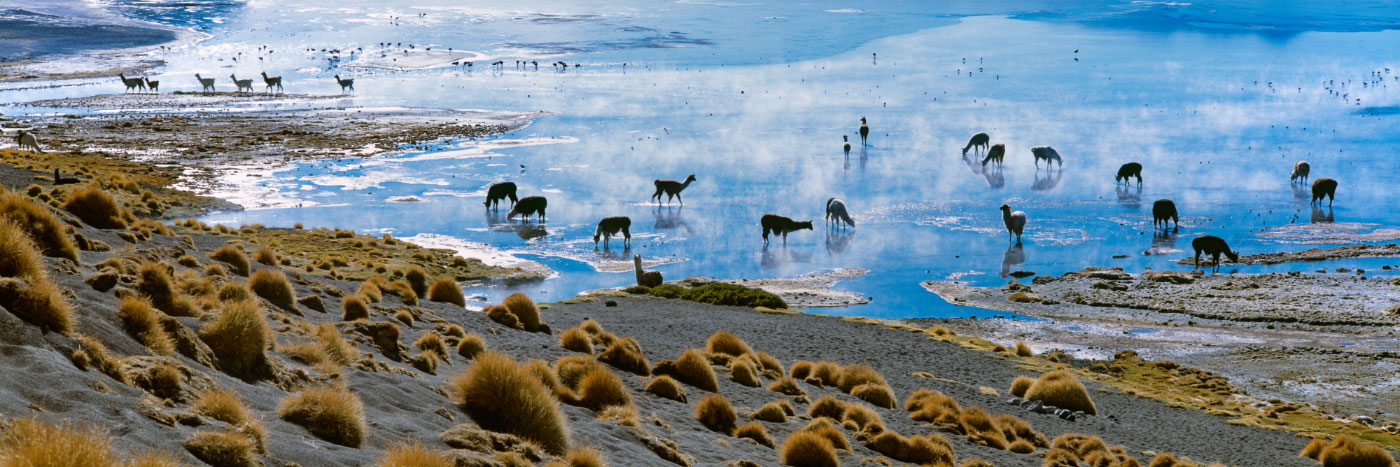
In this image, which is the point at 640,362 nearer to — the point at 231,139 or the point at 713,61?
the point at 231,139

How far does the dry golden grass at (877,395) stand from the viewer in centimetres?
1586

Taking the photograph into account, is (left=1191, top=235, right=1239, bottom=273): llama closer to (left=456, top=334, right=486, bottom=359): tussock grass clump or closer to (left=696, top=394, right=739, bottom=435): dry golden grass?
(left=696, top=394, right=739, bottom=435): dry golden grass

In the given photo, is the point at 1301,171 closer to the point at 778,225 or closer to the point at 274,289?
the point at 778,225

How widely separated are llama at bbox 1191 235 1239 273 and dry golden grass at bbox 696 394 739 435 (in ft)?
67.1

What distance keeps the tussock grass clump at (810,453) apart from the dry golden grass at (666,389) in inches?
98.4

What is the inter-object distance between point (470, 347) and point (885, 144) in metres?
36.3

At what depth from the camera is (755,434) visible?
11883mm

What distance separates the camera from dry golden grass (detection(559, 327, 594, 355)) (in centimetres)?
1551

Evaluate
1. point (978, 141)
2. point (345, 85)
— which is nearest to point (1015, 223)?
point (978, 141)

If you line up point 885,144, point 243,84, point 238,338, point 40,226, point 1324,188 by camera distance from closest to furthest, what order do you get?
point 238,338
point 40,226
point 1324,188
point 885,144
point 243,84

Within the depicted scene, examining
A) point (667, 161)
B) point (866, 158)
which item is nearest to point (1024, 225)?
point (866, 158)

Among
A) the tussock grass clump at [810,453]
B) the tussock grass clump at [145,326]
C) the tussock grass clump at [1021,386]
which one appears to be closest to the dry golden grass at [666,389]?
the tussock grass clump at [810,453]

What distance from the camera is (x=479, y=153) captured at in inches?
1762

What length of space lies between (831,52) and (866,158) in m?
49.7
